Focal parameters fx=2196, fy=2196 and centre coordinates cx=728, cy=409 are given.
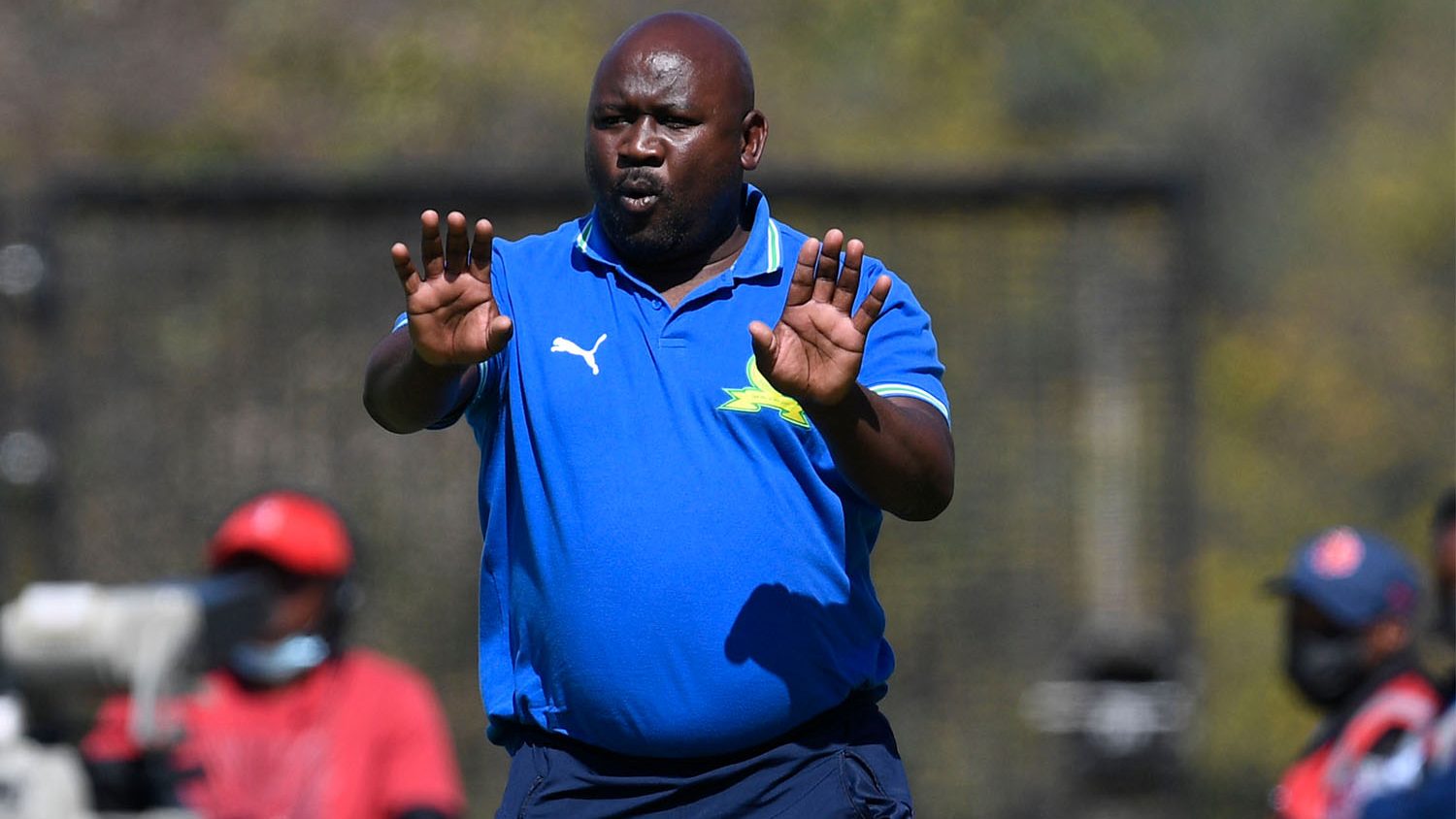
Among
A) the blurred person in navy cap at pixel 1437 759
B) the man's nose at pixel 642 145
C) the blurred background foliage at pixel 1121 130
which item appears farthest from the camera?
the blurred background foliage at pixel 1121 130

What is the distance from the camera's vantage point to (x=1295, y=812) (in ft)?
19.7

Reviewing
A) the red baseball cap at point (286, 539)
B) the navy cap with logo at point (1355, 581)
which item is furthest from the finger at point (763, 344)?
the navy cap with logo at point (1355, 581)

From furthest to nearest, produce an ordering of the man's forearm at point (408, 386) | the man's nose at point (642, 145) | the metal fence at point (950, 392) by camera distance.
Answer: the metal fence at point (950, 392) < the man's nose at point (642, 145) < the man's forearm at point (408, 386)

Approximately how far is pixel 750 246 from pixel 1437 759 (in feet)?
7.27

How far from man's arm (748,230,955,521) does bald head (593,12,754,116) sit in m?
0.39

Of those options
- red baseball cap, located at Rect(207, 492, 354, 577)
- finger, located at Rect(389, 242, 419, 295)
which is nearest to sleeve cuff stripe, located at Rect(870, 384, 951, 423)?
finger, located at Rect(389, 242, 419, 295)

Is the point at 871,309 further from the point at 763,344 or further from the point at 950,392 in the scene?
the point at 950,392

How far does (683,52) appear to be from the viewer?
3377 mm

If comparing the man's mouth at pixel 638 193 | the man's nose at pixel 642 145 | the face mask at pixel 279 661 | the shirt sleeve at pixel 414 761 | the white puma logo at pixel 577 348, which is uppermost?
the man's nose at pixel 642 145

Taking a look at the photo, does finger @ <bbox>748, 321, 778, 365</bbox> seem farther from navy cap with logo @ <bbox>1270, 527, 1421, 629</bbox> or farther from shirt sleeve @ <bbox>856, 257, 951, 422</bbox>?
navy cap with logo @ <bbox>1270, 527, 1421, 629</bbox>

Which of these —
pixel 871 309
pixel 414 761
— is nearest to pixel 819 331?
pixel 871 309

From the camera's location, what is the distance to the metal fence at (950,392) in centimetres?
815

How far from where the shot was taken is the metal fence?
8.15m

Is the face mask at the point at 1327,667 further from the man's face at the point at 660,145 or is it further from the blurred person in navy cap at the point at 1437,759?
the man's face at the point at 660,145
